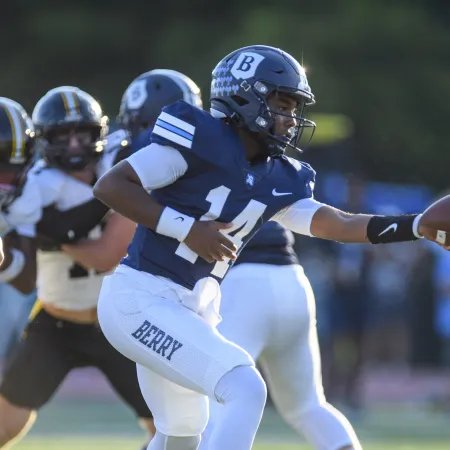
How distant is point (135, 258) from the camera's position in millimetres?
4906

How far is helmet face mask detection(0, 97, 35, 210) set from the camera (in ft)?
19.3

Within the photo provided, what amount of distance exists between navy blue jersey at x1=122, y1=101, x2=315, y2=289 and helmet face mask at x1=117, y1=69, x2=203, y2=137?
4.63ft

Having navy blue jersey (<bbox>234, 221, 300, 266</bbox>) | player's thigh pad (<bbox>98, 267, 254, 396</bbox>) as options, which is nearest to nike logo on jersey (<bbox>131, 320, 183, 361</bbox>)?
player's thigh pad (<bbox>98, 267, 254, 396</bbox>)

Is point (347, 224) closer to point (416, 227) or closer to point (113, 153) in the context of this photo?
point (416, 227)

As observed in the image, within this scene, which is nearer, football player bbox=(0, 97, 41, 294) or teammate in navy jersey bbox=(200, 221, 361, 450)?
teammate in navy jersey bbox=(200, 221, 361, 450)

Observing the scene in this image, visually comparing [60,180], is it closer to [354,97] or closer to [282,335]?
[282,335]

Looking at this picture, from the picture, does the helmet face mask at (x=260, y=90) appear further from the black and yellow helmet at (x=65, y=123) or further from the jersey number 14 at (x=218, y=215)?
the black and yellow helmet at (x=65, y=123)

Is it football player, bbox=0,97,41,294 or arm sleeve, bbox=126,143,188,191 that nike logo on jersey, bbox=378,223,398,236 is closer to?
arm sleeve, bbox=126,143,188,191

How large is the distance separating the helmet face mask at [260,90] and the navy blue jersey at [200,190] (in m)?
0.09

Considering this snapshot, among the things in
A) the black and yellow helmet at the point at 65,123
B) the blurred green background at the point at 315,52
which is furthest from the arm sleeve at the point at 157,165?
the blurred green background at the point at 315,52

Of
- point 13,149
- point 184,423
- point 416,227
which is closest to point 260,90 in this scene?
point 416,227

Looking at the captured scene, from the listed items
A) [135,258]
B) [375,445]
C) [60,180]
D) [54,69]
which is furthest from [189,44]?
[135,258]

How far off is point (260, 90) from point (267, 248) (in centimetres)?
97

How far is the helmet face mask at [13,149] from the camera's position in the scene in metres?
5.89
